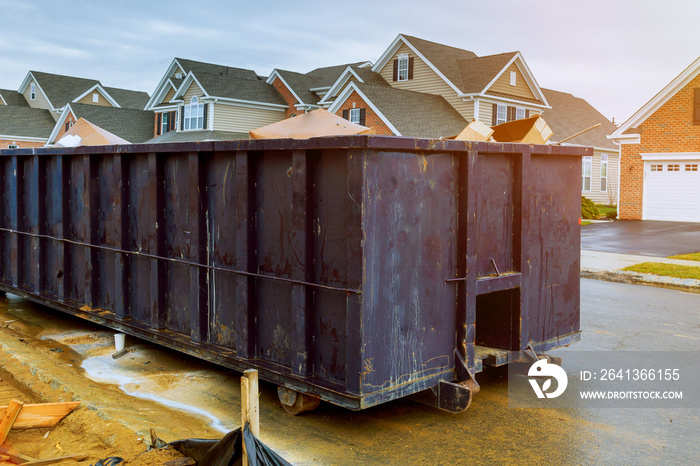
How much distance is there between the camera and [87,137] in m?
8.58

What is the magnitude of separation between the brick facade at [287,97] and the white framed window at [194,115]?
566 centimetres

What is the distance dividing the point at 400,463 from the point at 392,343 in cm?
82

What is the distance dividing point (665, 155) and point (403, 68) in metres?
16.7

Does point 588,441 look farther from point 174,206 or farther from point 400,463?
point 174,206

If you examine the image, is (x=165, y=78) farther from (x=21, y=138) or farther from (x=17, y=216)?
(x=17, y=216)

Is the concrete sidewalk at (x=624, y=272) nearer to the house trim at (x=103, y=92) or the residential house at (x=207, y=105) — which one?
the residential house at (x=207, y=105)

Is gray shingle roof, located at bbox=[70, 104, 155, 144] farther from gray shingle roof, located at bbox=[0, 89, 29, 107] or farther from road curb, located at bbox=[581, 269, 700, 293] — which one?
road curb, located at bbox=[581, 269, 700, 293]

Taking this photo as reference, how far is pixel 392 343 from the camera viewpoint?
4770 millimetres

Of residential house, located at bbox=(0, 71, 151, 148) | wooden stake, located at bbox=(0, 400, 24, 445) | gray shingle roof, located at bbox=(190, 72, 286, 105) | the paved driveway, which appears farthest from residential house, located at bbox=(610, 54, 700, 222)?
residential house, located at bbox=(0, 71, 151, 148)

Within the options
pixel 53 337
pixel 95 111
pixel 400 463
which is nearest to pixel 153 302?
pixel 53 337

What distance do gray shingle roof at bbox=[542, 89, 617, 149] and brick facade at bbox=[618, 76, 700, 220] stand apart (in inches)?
517

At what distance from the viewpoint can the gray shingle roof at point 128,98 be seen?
6147cm

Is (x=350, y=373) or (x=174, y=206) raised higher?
(x=174, y=206)

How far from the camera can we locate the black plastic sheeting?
3.61 m
